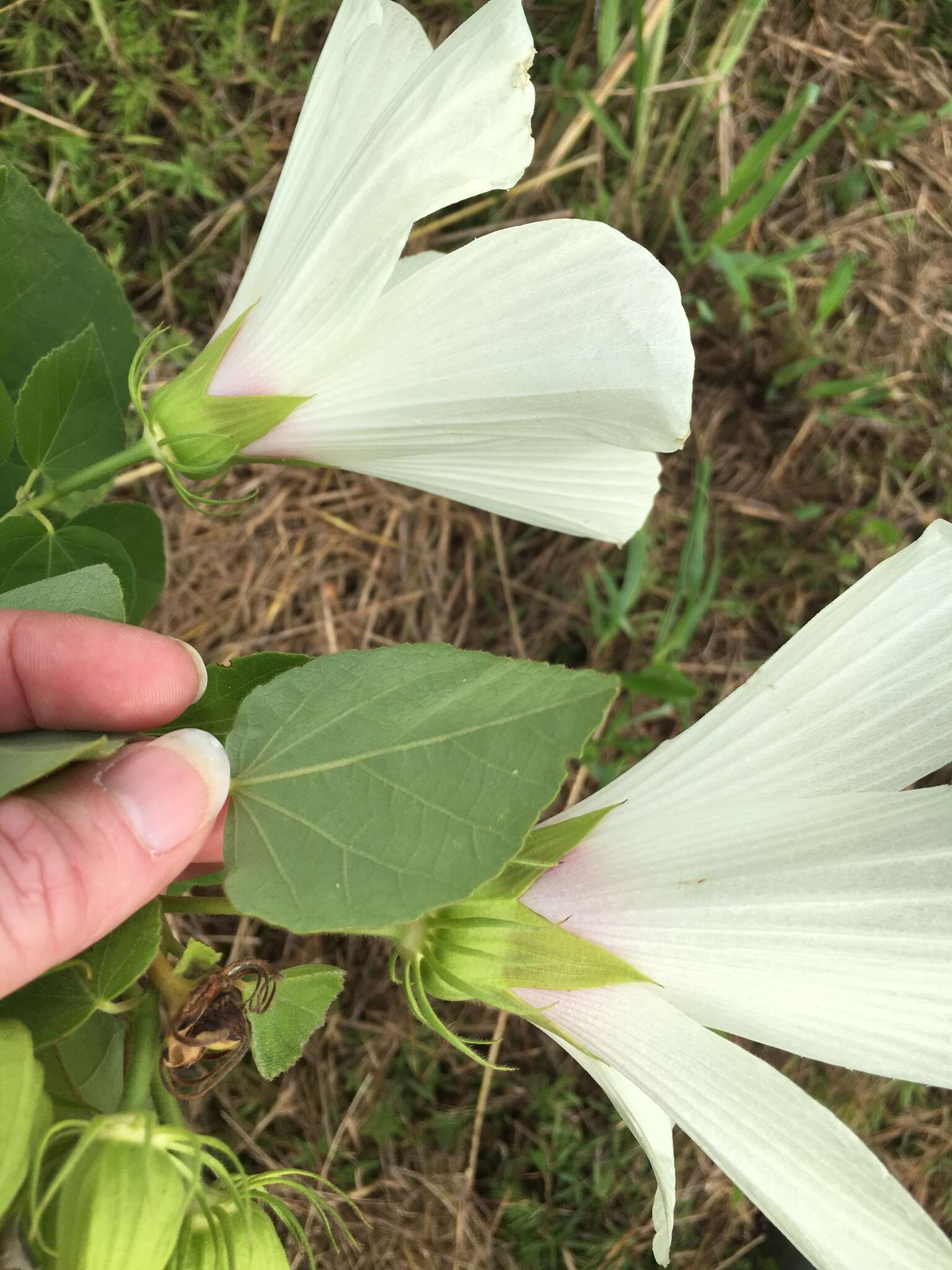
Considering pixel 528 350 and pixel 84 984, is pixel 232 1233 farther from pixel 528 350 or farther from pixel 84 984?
pixel 528 350

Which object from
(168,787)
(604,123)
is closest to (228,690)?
(168,787)

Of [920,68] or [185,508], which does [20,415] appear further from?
[920,68]

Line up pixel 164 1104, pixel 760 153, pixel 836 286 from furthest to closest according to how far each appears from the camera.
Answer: pixel 836 286 → pixel 760 153 → pixel 164 1104

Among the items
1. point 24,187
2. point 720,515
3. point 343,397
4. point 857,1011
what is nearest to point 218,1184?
point 857,1011

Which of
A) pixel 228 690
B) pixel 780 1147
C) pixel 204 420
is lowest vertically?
pixel 780 1147

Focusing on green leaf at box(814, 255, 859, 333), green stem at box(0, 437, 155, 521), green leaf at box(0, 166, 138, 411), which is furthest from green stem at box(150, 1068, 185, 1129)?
green leaf at box(814, 255, 859, 333)

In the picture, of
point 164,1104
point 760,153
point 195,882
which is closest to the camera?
point 164,1104
